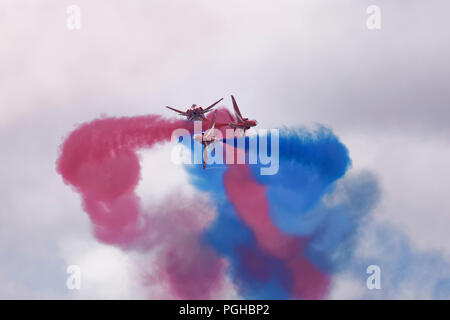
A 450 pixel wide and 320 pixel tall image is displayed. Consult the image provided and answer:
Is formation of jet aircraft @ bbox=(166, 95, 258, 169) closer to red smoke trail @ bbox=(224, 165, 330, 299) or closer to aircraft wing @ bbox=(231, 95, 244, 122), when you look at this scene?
aircraft wing @ bbox=(231, 95, 244, 122)

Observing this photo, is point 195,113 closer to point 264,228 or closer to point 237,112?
point 237,112

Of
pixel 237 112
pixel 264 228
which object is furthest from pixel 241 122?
pixel 264 228

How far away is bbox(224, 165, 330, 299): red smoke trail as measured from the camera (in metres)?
96.6

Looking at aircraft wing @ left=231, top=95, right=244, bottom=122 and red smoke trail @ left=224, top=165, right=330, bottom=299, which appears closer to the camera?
aircraft wing @ left=231, top=95, right=244, bottom=122

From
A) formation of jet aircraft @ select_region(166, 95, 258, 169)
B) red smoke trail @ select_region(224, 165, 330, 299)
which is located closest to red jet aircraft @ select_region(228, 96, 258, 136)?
formation of jet aircraft @ select_region(166, 95, 258, 169)

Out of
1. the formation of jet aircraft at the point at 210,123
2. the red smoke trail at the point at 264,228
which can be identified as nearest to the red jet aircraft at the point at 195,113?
the formation of jet aircraft at the point at 210,123

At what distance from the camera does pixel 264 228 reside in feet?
320

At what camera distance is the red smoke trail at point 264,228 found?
317 feet

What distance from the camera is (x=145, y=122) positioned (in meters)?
90.1

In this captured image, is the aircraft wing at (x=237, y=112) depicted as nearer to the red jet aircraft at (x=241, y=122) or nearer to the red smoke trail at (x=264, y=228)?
the red jet aircraft at (x=241, y=122)
